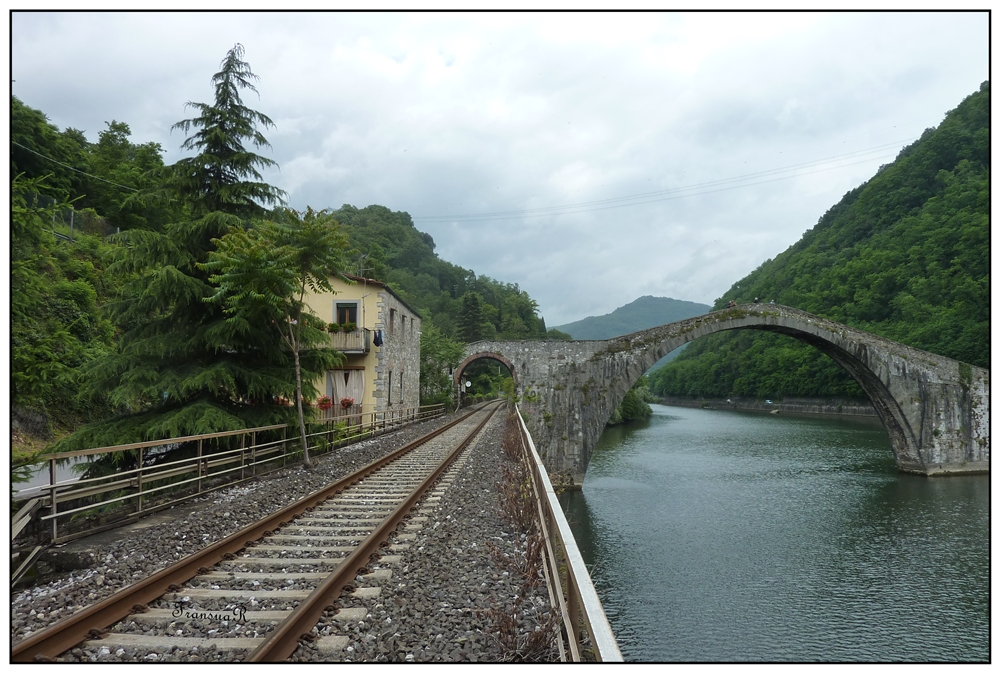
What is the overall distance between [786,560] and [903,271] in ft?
138

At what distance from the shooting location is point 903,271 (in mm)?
44250

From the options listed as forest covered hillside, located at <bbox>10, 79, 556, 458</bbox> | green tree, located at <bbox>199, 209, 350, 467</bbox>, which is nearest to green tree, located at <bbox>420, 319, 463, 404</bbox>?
forest covered hillside, located at <bbox>10, 79, 556, 458</bbox>

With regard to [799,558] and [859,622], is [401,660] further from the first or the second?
[799,558]

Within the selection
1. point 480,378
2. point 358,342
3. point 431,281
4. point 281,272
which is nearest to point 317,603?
point 281,272

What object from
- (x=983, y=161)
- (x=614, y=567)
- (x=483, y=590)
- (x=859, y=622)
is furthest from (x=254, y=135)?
(x=983, y=161)

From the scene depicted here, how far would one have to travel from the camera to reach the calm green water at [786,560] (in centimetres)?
872

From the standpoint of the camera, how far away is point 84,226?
26078mm

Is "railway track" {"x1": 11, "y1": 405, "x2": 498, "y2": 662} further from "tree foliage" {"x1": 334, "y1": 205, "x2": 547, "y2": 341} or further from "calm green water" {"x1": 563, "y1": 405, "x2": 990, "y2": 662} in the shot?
"tree foliage" {"x1": 334, "y1": 205, "x2": 547, "y2": 341}

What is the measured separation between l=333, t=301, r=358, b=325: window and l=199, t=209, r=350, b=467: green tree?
9160 millimetres

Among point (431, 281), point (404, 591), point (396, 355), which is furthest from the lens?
point (431, 281)

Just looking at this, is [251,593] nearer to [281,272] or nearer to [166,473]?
[166,473]

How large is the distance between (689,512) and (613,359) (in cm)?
725

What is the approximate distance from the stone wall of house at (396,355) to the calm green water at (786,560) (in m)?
8.16

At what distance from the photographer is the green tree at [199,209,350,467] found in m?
9.77
